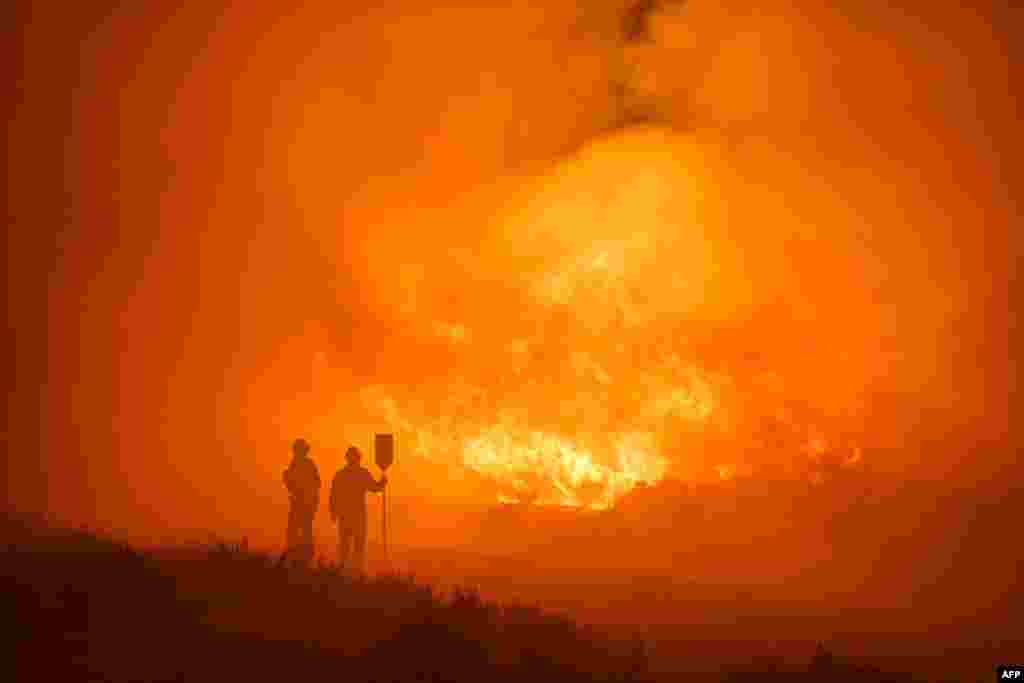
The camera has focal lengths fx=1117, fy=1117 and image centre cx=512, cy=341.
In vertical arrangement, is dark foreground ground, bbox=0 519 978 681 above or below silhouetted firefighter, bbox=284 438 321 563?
below

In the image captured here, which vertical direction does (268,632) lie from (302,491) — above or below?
below

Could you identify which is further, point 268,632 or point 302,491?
point 302,491

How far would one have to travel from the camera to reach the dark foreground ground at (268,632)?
10.8 m

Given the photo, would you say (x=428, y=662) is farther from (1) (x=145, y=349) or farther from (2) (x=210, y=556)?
(1) (x=145, y=349)

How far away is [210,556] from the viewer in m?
14.2

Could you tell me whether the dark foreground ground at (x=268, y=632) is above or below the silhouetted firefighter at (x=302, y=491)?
below

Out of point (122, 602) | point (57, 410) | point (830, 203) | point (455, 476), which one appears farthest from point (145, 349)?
point (122, 602)

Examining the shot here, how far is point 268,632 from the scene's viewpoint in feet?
38.2

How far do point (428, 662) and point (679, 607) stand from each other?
20.2ft

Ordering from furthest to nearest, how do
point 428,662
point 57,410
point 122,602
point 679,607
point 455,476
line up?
1. point 57,410
2. point 455,476
3. point 679,607
4. point 122,602
5. point 428,662

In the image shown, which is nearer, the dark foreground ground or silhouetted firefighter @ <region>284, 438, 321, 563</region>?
the dark foreground ground

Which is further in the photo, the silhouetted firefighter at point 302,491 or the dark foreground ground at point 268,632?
the silhouetted firefighter at point 302,491

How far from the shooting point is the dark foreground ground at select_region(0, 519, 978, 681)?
10.8m

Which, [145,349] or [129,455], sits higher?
[145,349]
